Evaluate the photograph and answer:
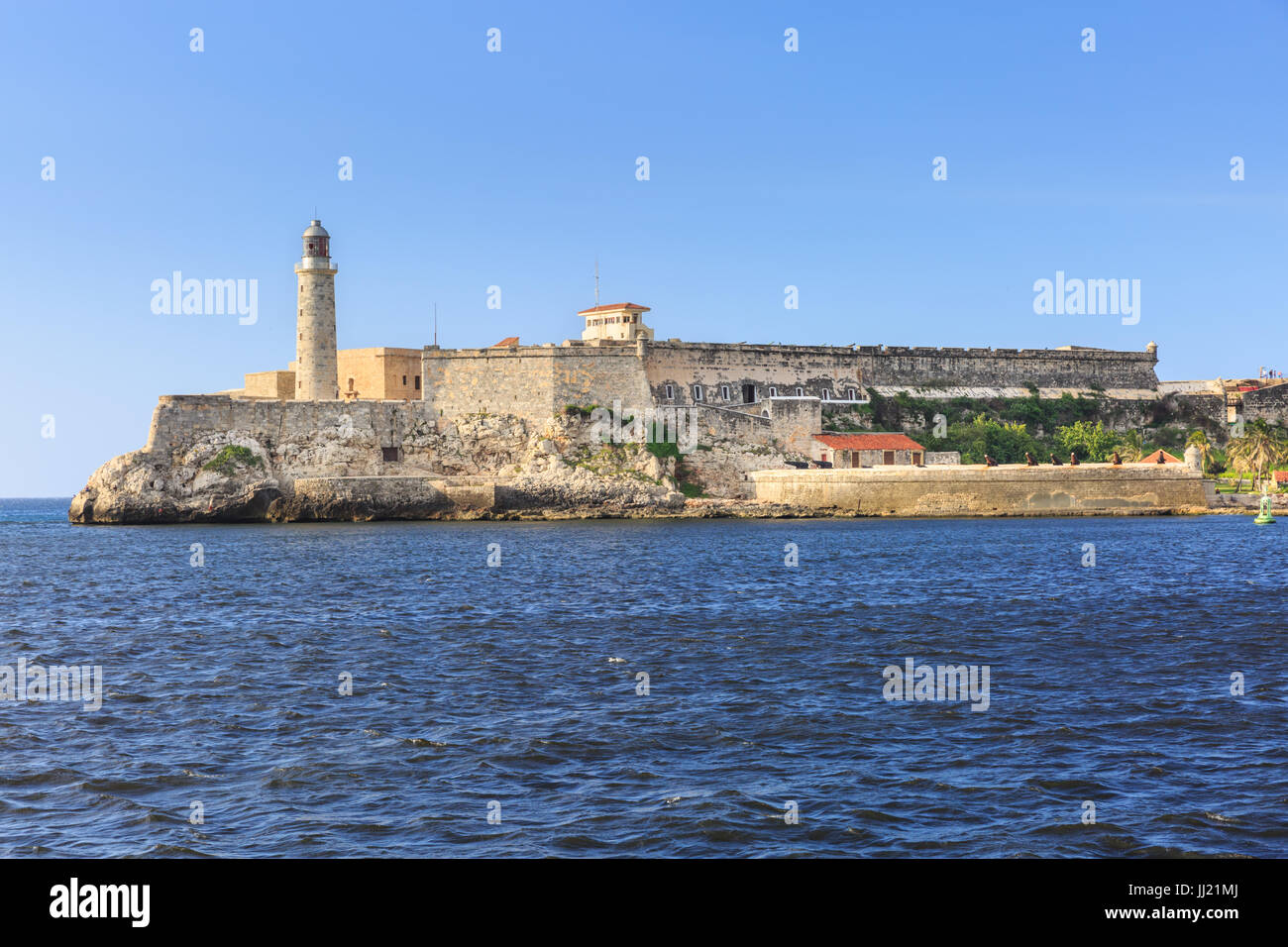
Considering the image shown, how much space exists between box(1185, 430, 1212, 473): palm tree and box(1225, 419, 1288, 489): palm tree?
1.47m

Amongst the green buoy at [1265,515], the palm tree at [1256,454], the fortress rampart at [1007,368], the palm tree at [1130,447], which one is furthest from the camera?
the fortress rampart at [1007,368]

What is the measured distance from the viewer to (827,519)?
48281 millimetres

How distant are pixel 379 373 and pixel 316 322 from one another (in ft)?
14.5

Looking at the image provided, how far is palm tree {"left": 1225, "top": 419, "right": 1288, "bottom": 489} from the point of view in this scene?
53.0 metres

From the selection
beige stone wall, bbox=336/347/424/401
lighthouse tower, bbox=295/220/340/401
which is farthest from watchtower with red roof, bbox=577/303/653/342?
lighthouse tower, bbox=295/220/340/401

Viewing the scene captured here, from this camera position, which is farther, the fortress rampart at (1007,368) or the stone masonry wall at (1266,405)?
the stone masonry wall at (1266,405)

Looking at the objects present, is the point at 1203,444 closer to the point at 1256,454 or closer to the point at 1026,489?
the point at 1256,454

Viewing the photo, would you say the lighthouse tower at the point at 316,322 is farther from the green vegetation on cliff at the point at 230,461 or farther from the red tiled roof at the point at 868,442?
the red tiled roof at the point at 868,442

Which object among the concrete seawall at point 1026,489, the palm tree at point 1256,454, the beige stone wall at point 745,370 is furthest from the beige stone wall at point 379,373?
the palm tree at point 1256,454

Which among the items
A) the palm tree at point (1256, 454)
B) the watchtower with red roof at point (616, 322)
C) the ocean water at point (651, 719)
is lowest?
the ocean water at point (651, 719)

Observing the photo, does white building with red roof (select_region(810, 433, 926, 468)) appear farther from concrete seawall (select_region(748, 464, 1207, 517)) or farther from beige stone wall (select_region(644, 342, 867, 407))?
beige stone wall (select_region(644, 342, 867, 407))

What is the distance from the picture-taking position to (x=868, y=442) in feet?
174

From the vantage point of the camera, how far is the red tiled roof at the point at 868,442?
172 feet

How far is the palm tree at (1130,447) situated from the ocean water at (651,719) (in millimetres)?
34880
